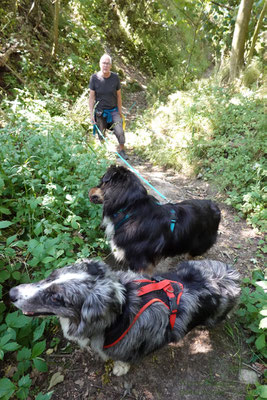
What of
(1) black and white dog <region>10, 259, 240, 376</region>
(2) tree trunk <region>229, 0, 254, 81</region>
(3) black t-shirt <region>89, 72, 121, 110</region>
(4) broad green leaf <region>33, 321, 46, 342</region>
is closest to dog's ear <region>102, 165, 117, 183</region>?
(1) black and white dog <region>10, 259, 240, 376</region>

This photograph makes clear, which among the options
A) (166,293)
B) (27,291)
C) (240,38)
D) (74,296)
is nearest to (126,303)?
(166,293)

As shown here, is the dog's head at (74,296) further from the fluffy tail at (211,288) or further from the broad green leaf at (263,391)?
the broad green leaf at (263,391)

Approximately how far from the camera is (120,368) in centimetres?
218

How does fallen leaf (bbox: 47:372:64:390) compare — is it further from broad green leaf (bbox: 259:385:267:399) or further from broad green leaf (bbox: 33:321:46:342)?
broad green leaf (bbox: 259:385:267:399)

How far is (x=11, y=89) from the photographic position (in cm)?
675

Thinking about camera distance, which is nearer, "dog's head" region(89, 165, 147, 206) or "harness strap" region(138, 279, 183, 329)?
"harness strap" region(138, 279, 183, 329)

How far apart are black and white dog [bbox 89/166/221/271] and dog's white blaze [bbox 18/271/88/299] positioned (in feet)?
3.50

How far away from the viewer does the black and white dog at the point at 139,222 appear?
8.84 feet

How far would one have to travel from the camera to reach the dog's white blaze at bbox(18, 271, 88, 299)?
1.70 metres

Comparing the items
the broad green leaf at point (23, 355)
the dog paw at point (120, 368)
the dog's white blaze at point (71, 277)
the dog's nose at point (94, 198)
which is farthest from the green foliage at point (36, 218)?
the dog paw at point (120, 368)

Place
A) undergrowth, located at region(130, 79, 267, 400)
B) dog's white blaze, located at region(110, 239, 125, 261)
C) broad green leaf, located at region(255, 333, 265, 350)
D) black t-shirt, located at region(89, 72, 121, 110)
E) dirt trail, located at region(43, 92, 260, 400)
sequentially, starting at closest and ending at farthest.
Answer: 1. dirt trail, located at region(43, 92, 260, 400)
2. broad green leaf, located at region(255, 333, 265, 350)
3. dog's white blaze, located at region(110, 239, 125, 261)
4. undergrowth, located at region(130, 79, 267, 400)
5. black t-shirt, located at region(89, 72, 121, 110)

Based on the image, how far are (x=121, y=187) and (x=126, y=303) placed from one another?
131cm

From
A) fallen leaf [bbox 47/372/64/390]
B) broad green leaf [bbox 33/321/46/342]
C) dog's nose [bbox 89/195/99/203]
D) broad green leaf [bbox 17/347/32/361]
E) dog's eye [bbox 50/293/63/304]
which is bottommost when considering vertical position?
fallen leaf [bbox 47/372/64/390]

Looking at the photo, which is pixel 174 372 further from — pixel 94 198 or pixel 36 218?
pixel 36 218
